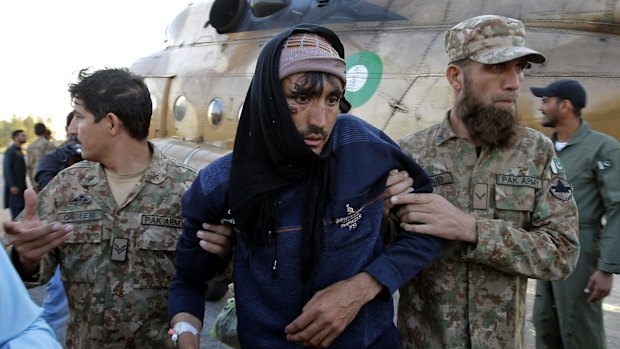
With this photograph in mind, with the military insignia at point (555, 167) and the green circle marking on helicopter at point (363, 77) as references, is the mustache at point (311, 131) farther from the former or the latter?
the green circle marking on helicopter at point (363, 77)

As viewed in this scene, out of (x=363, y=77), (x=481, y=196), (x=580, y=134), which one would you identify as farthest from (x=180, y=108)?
(x=481, y=196)

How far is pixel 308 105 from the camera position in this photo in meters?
1.67

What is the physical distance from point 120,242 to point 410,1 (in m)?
4.39

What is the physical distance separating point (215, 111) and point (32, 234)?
542 centimetres

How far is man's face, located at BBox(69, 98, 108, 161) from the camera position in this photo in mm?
2348

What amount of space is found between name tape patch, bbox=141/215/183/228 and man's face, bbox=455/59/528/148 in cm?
130

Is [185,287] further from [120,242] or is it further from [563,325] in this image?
[563,325]

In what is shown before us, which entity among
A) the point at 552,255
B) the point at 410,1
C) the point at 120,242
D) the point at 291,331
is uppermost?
the point at 410,1

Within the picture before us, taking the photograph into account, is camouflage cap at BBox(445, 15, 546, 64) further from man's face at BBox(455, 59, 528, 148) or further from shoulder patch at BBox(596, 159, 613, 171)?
shoulder patch at BBox(596, 159, 613, 171)

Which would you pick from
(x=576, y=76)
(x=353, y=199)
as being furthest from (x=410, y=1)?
(x=353, y=199)

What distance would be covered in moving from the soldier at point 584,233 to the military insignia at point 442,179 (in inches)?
70.1

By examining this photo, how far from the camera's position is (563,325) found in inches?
139

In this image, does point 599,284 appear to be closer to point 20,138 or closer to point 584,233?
point 584,233

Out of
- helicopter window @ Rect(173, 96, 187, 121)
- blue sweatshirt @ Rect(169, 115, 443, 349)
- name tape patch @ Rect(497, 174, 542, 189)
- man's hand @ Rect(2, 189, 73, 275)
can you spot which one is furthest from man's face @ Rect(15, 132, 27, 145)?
name tape patch @ Rect(497, 174, 542, 189)
